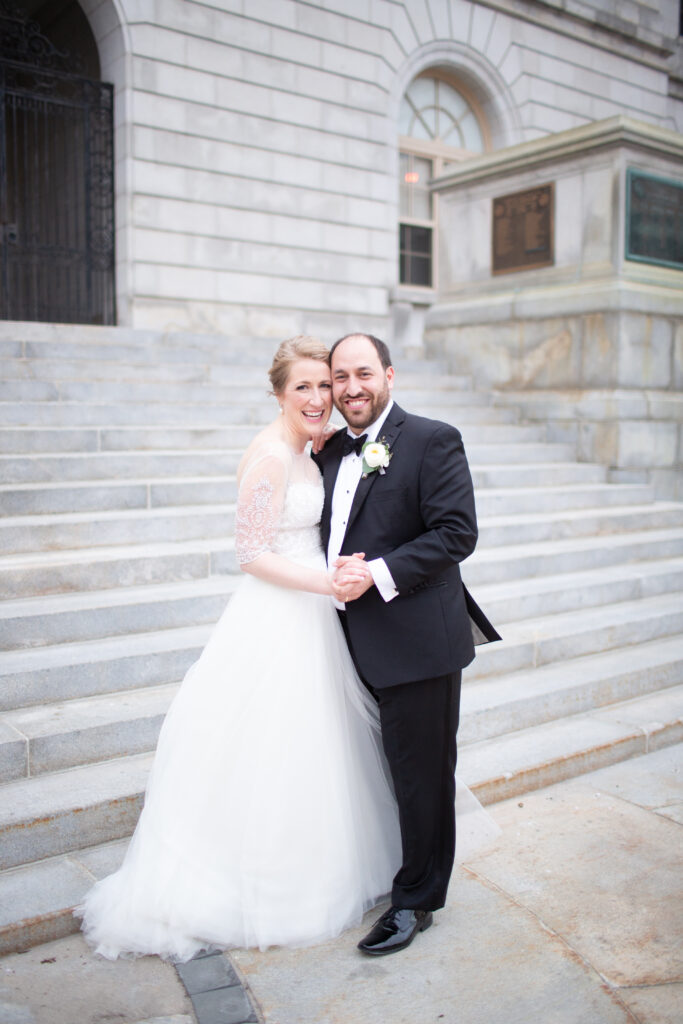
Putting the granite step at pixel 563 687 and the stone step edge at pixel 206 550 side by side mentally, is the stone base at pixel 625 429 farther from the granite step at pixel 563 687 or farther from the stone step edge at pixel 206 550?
the granite step at pixel 563 687

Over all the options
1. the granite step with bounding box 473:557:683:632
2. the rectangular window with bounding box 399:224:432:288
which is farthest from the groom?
the rectangular window with bounding box 399:224:432:288

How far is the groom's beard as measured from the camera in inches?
129

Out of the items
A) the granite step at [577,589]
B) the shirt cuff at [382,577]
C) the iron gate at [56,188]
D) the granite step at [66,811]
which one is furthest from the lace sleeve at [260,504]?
the iron gate at [56,188]

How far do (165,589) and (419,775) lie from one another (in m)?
2.48

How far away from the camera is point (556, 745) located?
4.97 metres

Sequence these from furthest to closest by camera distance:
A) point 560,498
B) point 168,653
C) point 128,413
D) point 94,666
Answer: point 560,498, point 128,413, point 168,653, point 94,666

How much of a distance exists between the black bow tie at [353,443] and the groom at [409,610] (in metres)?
0.02

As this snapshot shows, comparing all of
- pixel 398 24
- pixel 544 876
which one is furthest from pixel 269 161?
pixel 544 876

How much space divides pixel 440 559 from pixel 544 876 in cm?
162

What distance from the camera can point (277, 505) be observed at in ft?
10.9

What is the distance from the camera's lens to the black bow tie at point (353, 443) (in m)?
3.41

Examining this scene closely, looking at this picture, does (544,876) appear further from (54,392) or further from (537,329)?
(537,329)

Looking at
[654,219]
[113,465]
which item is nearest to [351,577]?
[113,465]

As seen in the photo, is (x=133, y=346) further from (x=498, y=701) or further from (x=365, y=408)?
(x=365, y=408)
